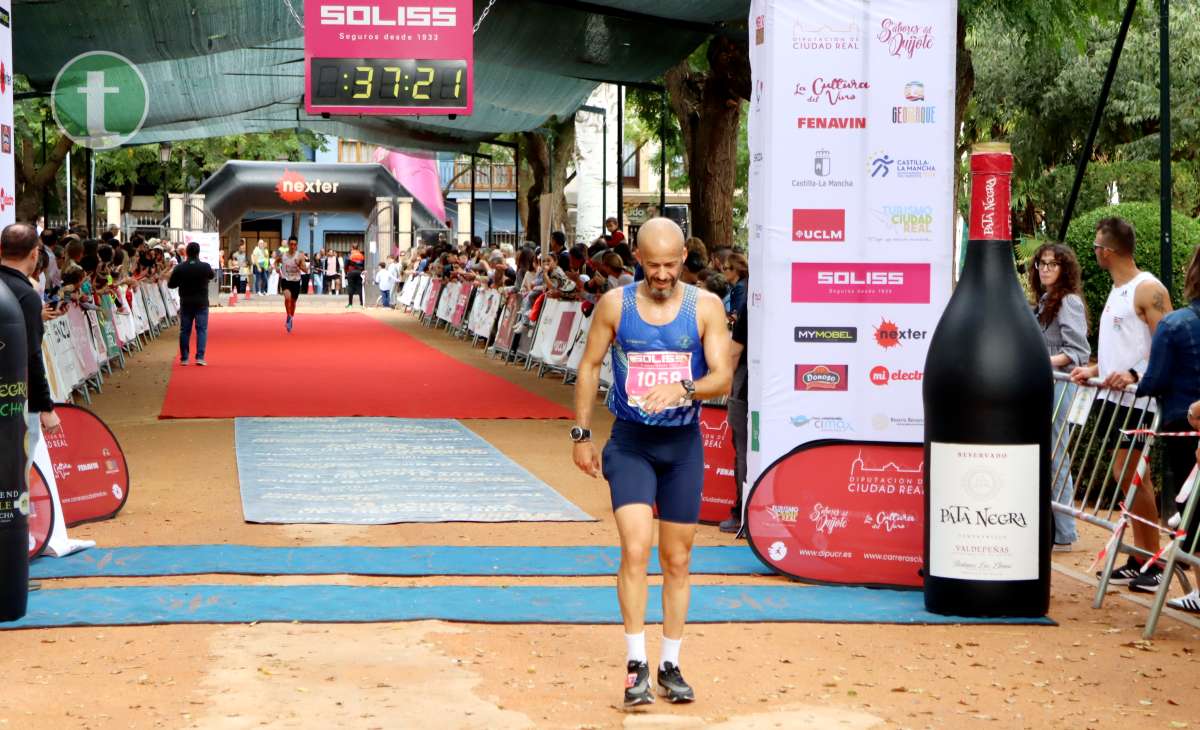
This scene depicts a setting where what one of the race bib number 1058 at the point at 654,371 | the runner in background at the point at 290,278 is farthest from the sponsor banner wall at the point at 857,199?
the runner in background at the point at 290,278

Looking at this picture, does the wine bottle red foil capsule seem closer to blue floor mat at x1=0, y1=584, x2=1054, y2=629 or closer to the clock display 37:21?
blue floor mat at x1=0, y1=584, x2=1054, y2=629

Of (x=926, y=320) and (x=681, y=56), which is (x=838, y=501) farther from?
(x=681, y=56)

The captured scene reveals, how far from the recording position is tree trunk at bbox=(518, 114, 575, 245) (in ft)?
113

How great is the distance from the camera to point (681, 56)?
20.5 meters

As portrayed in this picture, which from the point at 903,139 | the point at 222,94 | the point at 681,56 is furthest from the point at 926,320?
the point at 222,94

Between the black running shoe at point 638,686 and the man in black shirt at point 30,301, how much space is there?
392 cm

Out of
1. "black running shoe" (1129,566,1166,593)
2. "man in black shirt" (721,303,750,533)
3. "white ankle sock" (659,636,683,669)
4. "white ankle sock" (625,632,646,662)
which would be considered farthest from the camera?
"man in black shirt" (721,303,750,533)

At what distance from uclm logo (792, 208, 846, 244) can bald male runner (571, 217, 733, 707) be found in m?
3.26

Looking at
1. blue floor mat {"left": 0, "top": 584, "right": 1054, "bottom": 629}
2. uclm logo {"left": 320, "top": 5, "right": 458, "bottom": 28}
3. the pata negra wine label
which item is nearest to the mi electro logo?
blue floor mat {"left": 0, "top": 584, "right": 1054, "bottom": 629}

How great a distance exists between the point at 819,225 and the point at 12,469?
470 cm

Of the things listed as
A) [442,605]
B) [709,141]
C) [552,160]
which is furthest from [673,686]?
[552,160]

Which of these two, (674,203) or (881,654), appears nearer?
(881,654)

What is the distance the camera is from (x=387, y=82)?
18.1m

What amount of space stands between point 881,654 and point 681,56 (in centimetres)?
1403
